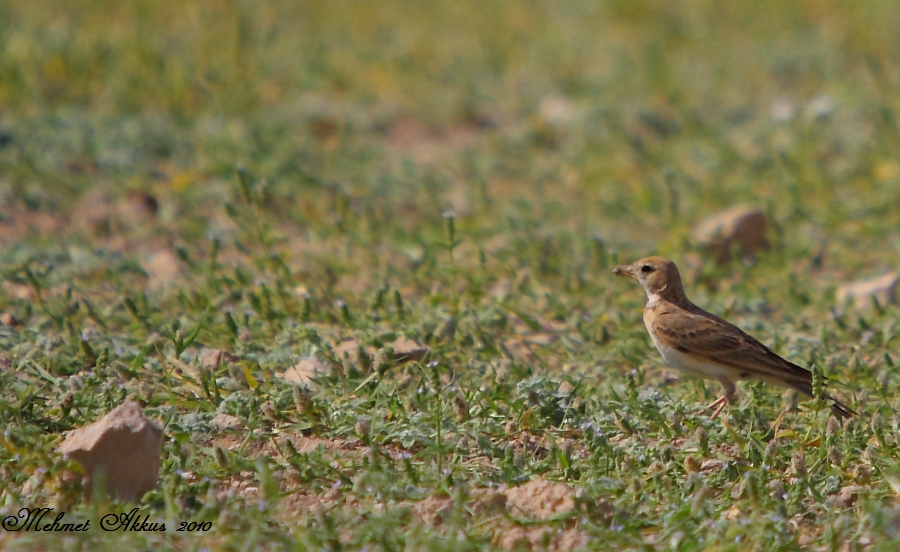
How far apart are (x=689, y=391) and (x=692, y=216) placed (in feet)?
9.76

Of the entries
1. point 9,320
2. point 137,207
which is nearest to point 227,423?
point 9,320

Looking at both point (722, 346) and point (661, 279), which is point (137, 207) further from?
point (722, 346)

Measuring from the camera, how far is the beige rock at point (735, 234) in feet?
24.0

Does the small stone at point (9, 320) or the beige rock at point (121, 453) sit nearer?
the beige rock at point (121, 453)

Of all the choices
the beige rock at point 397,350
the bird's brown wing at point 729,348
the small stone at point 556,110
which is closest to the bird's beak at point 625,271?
the bird's brown wing at point 729,348

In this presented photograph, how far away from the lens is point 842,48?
11078 millimetres

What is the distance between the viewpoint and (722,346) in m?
4.99

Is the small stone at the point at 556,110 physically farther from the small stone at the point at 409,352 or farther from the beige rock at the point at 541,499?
the beige rock at the point at 541,499

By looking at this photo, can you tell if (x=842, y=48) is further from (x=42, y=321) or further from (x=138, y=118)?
(x=42, y=321)

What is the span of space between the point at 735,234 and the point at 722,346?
2.47 meters

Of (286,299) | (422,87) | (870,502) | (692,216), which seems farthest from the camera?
(422,87)

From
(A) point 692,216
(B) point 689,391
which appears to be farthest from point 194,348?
(A) point 692,216

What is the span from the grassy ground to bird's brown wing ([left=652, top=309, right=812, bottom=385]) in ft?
0.50

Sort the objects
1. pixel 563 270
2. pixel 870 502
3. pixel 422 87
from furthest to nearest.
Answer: pixel 422 87, pixel 563 270, pixel 870 502
